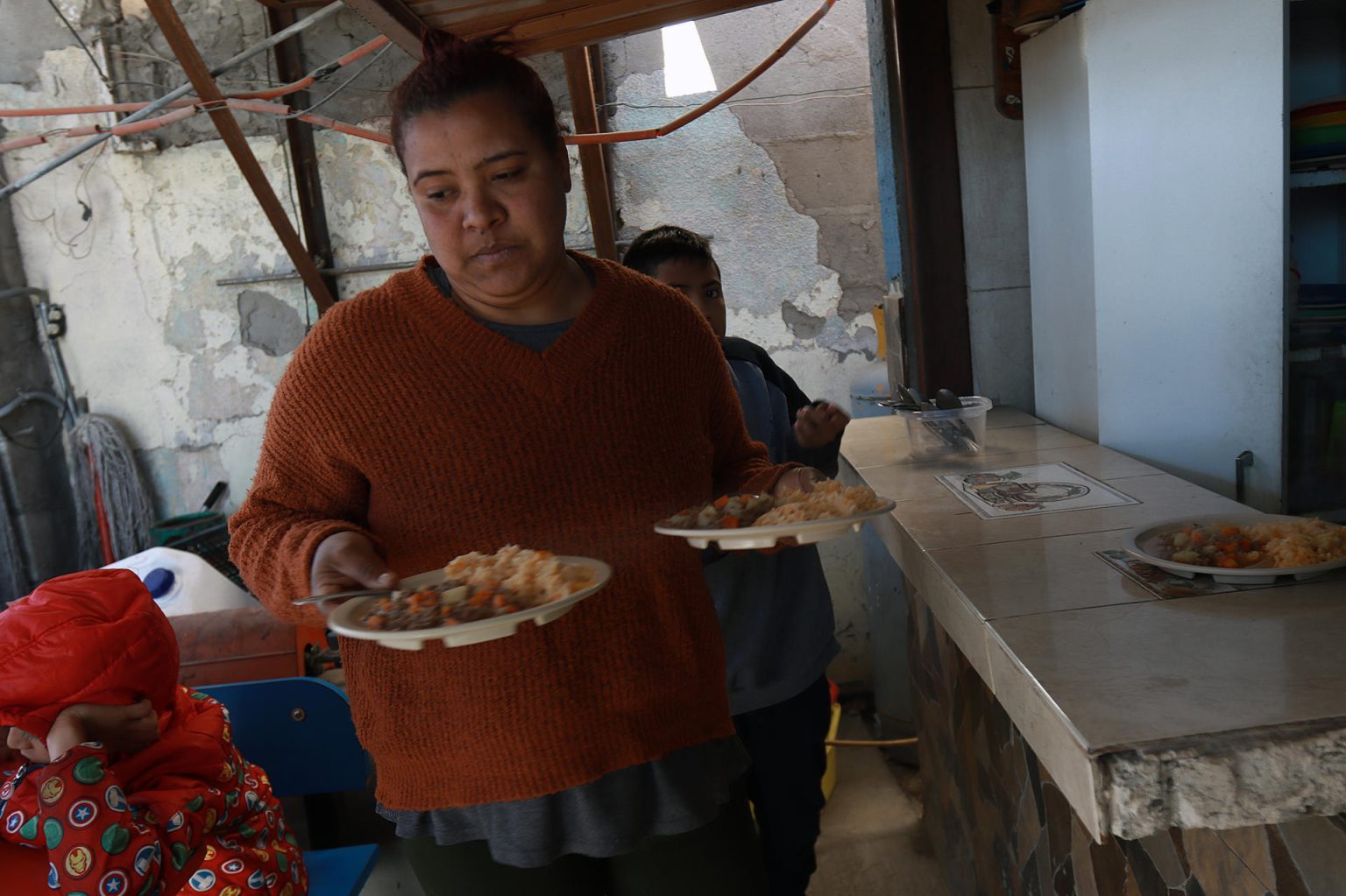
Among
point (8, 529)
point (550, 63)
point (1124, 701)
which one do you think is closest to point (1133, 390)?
point (1124, 701)

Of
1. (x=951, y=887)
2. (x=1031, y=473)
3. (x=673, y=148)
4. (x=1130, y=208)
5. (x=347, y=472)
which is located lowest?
(x=951, y=887)

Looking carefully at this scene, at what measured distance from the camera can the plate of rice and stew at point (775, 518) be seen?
48.7 inches

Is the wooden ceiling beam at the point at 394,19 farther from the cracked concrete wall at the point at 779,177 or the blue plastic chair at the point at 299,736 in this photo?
the cracked concrete wall at the point at 779,177

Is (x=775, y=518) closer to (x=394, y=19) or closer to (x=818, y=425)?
(x=818, y=425)

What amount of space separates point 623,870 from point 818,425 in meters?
0.89

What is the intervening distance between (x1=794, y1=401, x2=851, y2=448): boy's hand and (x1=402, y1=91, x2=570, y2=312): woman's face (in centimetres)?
74

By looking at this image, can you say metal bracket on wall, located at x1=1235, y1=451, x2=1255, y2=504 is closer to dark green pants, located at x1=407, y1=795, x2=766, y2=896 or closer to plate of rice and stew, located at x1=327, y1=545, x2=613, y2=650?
dark green pants, located at x1=407, y1=795, x2=766, y2=896

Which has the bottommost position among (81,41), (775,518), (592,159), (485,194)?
(775,518)

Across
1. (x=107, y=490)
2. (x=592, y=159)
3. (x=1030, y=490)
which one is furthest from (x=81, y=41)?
(x=1030, y=490)

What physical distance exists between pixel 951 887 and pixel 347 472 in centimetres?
234

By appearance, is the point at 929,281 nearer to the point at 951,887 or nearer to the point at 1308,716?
the point at 951,887

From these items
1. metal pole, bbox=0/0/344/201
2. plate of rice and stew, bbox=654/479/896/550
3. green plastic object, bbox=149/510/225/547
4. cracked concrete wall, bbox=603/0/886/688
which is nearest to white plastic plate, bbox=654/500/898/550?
plate of rice and stew, bbox=654/479/896/550

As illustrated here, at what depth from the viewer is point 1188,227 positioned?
2.12m

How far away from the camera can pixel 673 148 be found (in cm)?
434
